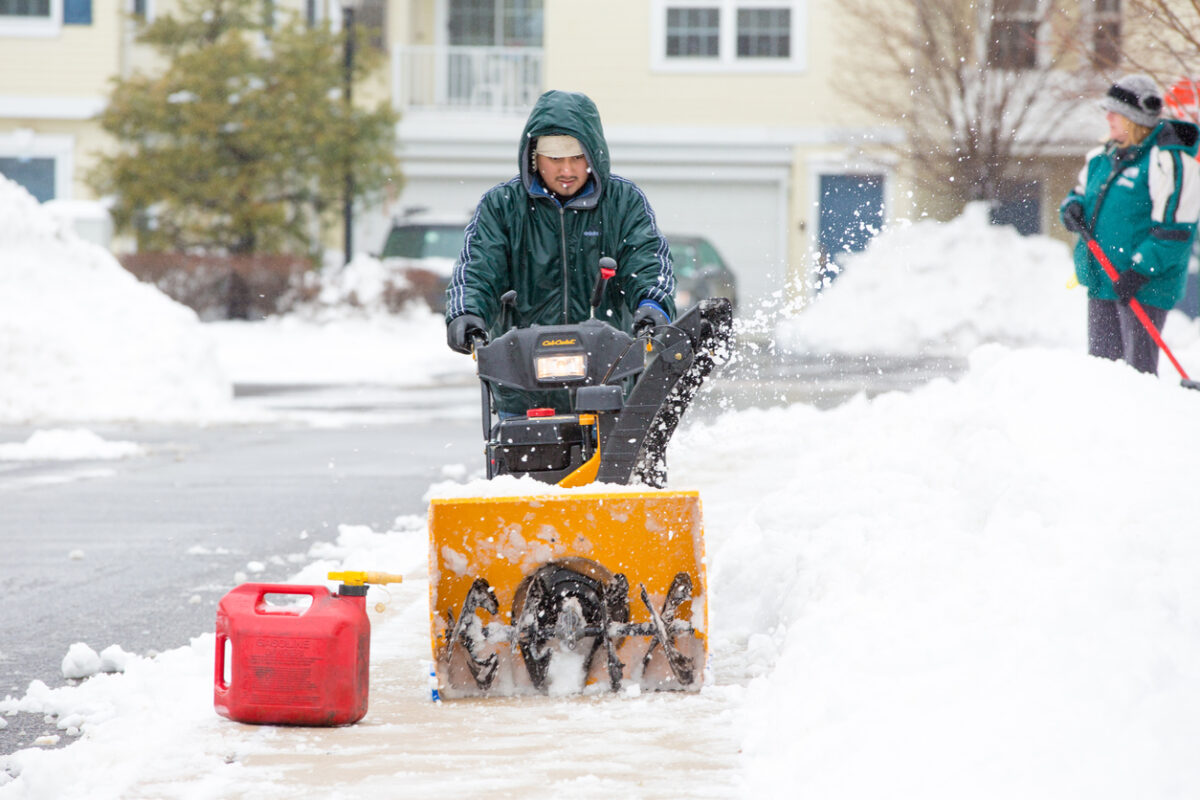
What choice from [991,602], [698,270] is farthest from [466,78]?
[991,602]

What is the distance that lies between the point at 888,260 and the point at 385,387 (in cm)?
886

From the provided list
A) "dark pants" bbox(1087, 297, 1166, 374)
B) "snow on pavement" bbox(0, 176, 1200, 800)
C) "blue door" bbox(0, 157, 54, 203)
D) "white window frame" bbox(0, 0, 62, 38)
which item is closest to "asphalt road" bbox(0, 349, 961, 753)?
"snow on pavement" bbox(0, 176, 1200, 800)

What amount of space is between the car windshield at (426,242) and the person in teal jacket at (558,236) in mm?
20792

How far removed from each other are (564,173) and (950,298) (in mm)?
18572

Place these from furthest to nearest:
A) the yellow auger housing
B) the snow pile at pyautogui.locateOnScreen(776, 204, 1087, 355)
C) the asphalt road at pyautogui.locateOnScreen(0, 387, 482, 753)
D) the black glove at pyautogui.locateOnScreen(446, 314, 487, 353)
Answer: the snow pile at pyautogui.locateOnScreen(776, 204, 1087, 355), the asphalt road at pyautogui.locateOnScreen(0, 387, 482, 753), the black glove at pyautogui.locateOnScreen(446, 314, 487, 353), the yellow auger housing

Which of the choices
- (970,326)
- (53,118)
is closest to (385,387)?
(970,326)

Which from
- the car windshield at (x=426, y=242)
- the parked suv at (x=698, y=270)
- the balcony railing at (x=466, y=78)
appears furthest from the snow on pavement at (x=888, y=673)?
the balcony railing at (x=466, y=78)

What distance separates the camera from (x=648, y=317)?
5.03 meters

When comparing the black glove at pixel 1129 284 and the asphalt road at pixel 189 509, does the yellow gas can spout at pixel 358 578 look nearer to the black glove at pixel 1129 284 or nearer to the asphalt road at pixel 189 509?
the asphalt road at pixel 189 509

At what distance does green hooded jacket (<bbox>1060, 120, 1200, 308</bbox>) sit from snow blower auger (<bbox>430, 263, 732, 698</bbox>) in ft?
12.2

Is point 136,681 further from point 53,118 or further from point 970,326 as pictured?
point 53,118

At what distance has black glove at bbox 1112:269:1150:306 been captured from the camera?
779 centimetres

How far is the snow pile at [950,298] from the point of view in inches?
880

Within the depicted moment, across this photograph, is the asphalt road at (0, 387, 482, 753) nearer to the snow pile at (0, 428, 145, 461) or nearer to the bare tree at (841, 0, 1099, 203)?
the snow pile at (0, 428, 145, 461)
